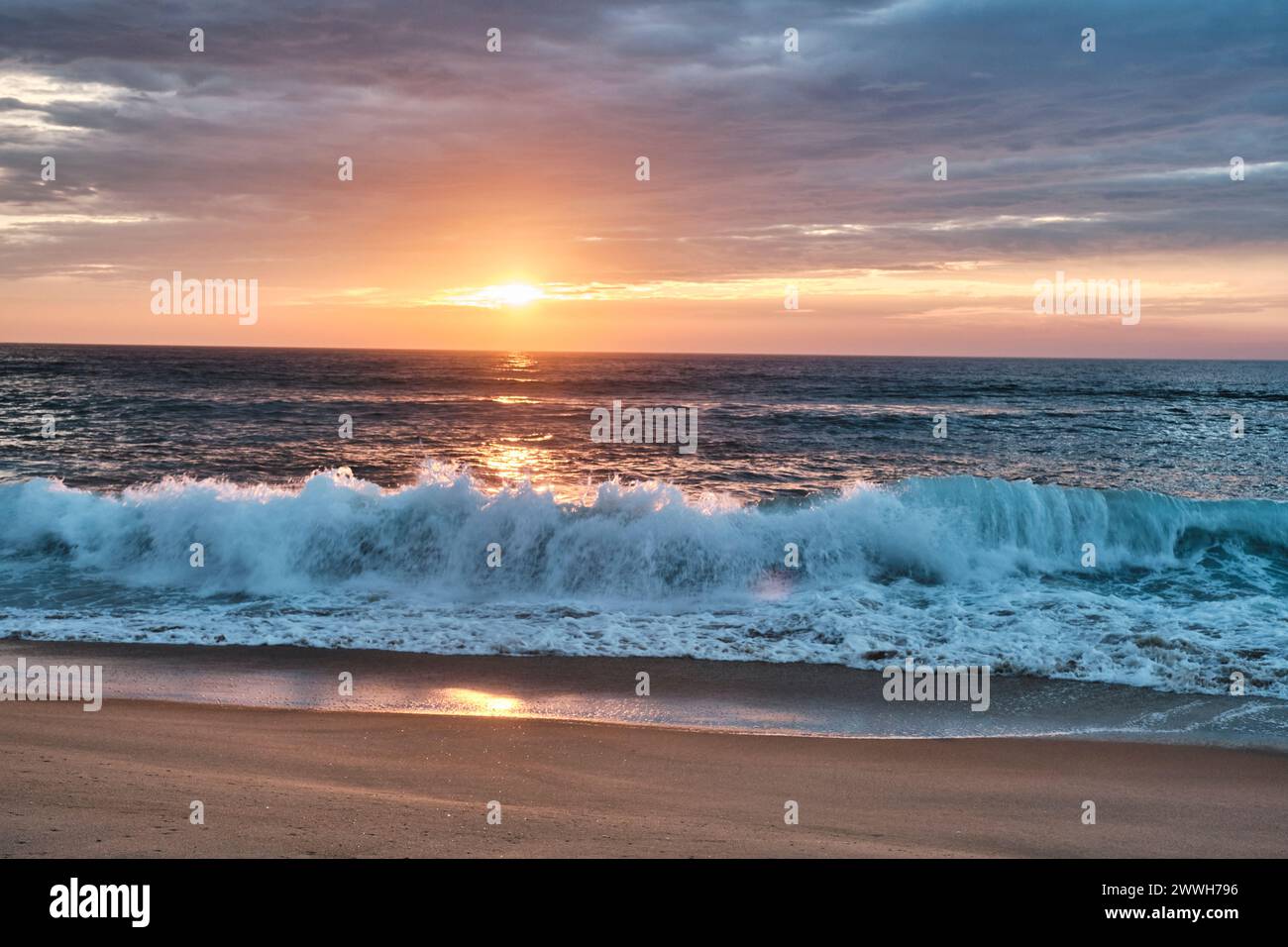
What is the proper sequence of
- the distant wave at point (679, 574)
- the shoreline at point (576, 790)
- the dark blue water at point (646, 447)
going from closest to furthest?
the shoreline at point (576, 790) < the distant wave at point (679, 574) < the dark blue water at point (646, 447)

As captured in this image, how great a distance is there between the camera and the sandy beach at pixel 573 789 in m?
4.74

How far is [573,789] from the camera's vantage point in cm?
590

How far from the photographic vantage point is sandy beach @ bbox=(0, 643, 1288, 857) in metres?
4.74

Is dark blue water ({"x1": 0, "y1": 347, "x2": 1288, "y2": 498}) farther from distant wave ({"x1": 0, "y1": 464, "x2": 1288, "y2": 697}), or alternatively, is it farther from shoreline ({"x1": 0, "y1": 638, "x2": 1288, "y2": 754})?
shoreline ({"x1": 0, "y1": 638, "x2": 1288, "y2": 754})

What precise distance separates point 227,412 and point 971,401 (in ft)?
119

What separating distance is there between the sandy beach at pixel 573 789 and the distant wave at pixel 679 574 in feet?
9.02

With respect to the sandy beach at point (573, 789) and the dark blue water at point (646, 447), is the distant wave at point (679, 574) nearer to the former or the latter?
the sandy beach at point (573, 789)

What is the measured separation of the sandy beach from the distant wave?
2748 millimetres

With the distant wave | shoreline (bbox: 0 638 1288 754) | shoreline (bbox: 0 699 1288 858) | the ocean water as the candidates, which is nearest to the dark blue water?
the ocean water

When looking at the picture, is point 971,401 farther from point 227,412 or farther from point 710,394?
point 227,412

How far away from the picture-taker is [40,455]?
24.2 meters

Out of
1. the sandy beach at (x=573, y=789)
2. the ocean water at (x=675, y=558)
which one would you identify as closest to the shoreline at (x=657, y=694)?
the sandy beach at (x=573, y=789)

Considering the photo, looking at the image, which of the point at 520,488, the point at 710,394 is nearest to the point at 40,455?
the point at 520,488

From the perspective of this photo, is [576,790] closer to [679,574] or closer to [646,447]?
[679,574]
